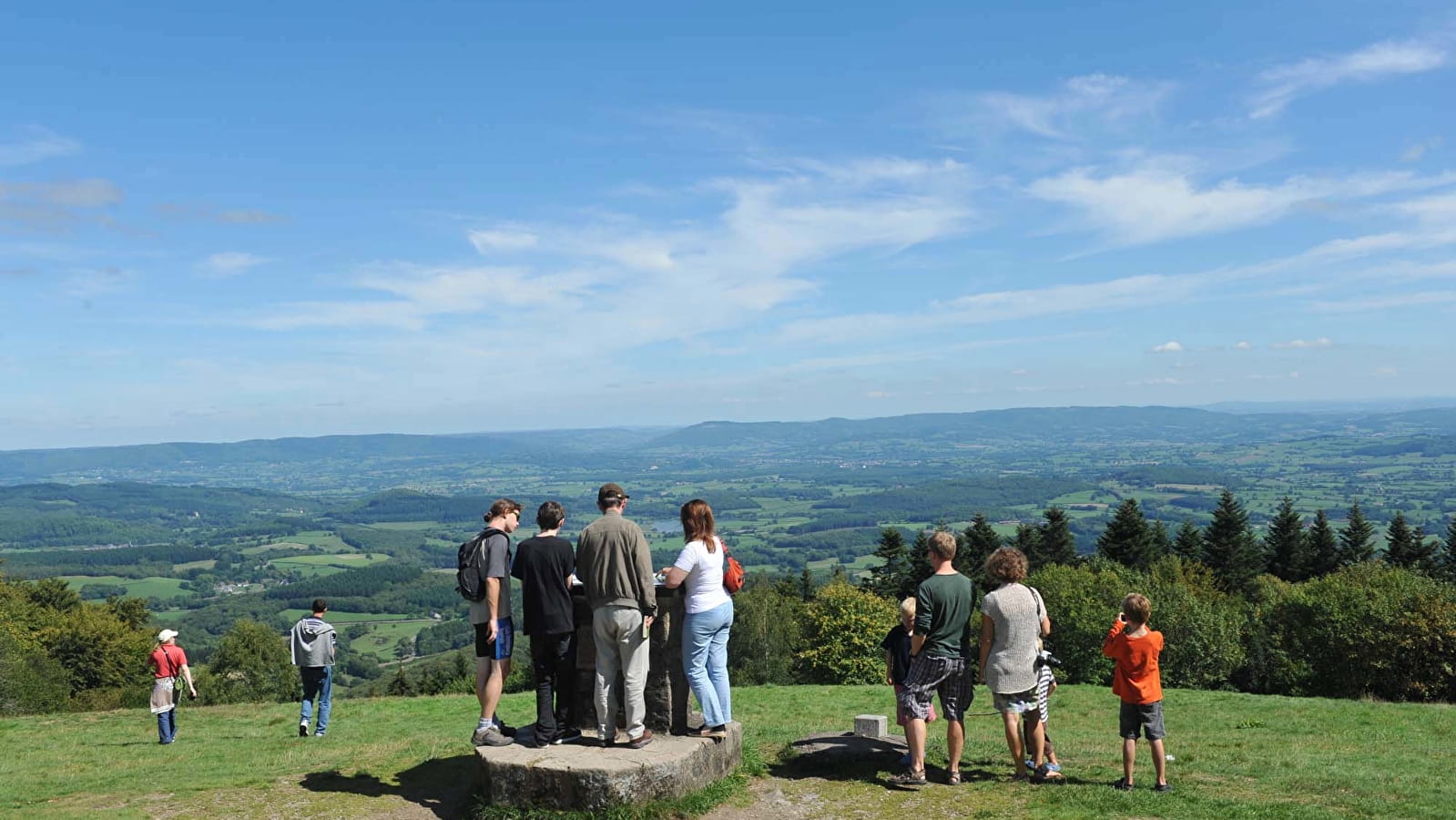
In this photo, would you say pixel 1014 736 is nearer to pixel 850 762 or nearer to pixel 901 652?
pixel 901 652

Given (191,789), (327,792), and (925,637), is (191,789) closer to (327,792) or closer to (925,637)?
(327,792)

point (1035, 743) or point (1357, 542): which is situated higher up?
point (1035, 743)

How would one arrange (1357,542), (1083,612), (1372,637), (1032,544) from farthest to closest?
(1032,544) < (1357,542) < (1083,612) < (1372,637)

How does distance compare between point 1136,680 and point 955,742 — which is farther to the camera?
point 955,742

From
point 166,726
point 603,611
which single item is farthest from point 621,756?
point 166,726

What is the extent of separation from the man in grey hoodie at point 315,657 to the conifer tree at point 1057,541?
51.1 meters

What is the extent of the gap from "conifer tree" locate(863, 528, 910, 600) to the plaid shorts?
4823cm

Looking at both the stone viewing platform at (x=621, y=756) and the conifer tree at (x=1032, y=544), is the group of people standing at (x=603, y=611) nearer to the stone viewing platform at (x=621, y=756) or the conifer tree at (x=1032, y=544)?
the stone viewing platform at (x=621, y=756)

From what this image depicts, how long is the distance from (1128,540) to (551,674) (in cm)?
5547

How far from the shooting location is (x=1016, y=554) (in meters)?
8.27

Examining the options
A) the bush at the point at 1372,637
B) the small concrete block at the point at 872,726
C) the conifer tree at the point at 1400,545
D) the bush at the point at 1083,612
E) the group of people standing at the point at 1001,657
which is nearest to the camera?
the group of people standing at the point at 1001,657

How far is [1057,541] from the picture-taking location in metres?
58.3

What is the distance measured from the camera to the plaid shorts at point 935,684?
8.46 m

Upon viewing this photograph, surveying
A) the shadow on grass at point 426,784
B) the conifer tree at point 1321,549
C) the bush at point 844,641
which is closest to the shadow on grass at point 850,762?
the shadow on grass at point 426,784
